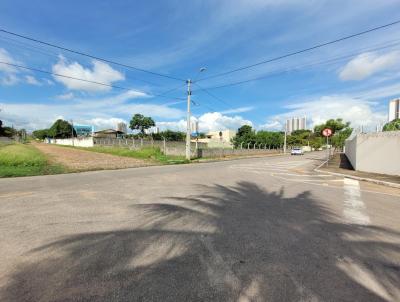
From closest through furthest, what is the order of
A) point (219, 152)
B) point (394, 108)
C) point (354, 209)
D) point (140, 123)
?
point (354, 209), point (394, 108), point (219, 152), point (140, 123)

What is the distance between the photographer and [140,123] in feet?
229

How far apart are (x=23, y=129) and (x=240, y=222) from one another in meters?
120

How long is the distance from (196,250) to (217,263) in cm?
48

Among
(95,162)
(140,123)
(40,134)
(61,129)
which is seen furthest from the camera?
(40,134)

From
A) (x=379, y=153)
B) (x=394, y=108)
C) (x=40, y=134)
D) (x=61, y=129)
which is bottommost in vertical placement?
(x=379, y=153)

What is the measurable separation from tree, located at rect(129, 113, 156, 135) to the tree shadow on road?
6678cm

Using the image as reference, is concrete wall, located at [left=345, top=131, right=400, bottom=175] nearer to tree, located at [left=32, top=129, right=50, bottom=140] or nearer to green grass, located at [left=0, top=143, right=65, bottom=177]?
green grass, located at [left=0, top=143, right=65, bottom=177]

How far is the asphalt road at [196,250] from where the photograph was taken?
2.76 metres

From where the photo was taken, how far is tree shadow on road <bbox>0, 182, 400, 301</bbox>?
271cm

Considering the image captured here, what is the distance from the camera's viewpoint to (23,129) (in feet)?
326

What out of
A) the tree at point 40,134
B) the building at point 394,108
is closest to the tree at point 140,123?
the building at point 394,108

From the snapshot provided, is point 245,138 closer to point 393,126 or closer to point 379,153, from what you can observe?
point 393,126

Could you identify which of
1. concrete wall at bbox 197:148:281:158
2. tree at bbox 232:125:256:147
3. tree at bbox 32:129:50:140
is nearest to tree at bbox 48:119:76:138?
tree at bbox 32:129:50:140

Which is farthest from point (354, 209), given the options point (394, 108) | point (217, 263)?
point (394, 108)
